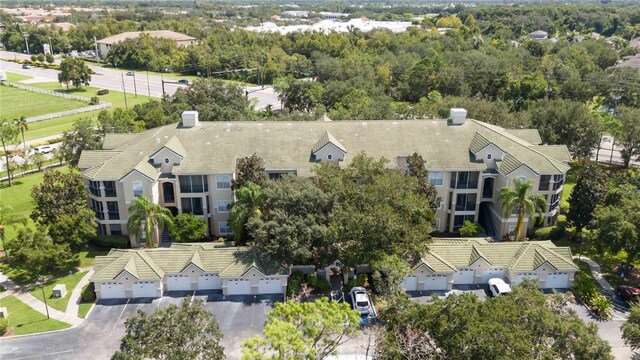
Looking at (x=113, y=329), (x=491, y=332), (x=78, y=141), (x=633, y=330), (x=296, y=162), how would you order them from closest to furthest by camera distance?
(x=491, y=332)
(x=633, y=330)
(x=113, y=329)
(x=296, y=162)
(x=78, y=141)

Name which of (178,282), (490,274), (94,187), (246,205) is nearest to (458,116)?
(490,274)

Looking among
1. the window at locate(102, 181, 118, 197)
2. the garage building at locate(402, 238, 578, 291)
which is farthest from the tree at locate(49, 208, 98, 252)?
the garage building at locate(402, 238, 578, 291)

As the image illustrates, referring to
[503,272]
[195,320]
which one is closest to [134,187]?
[195,320]

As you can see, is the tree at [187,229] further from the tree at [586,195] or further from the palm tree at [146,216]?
the tree at [586,195]

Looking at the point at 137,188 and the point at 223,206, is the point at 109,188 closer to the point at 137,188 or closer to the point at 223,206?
the point at 137,188

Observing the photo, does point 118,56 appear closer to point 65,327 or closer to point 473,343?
point 65,327

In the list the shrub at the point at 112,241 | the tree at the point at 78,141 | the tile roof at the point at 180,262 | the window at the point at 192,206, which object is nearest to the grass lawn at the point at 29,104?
the tree at the point at 78,141
